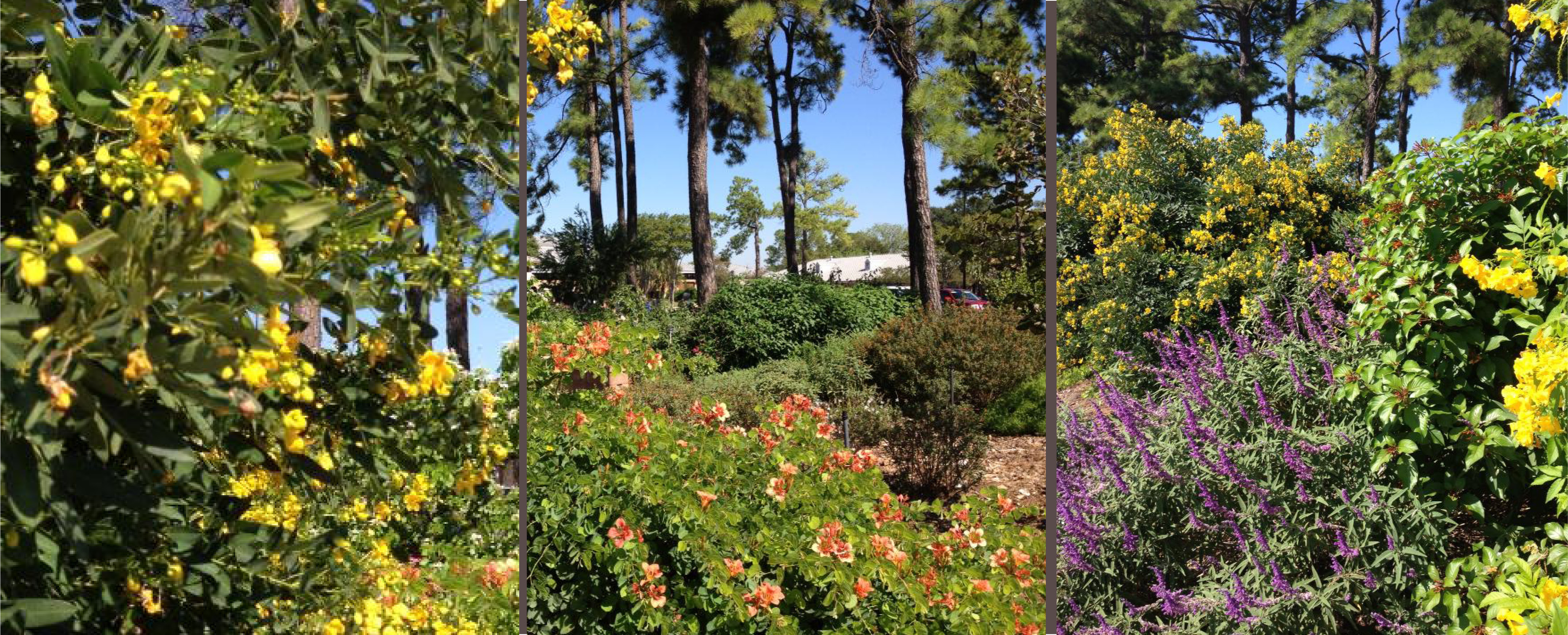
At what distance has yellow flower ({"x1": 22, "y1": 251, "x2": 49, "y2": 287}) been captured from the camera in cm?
75

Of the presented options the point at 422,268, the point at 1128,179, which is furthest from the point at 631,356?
the point at 1128,179

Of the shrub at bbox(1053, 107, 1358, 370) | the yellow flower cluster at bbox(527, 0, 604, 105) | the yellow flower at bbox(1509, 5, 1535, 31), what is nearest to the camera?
the yellow flower cluster at bbox(527, 0, 604, 105)

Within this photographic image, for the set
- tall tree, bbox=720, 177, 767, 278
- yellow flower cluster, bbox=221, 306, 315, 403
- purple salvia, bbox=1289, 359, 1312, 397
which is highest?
tall tree, bbox=720, 177, 767, 278

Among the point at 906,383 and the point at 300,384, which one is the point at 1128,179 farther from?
the point at 300,384

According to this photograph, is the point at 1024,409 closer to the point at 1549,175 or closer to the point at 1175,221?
the point at 1549,175

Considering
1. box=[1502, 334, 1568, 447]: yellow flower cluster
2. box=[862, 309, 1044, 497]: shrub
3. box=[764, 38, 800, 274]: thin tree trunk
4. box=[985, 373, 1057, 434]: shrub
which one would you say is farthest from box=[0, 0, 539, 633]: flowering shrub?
box=[1502, 334, 1568, 447]: yellow flower cluster

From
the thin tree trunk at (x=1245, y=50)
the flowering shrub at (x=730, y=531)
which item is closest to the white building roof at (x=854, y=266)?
the flowering shrub at (x=730, y=531)

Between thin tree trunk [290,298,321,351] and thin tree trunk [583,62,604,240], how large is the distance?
688 mm

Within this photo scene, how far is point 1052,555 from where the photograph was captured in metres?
1.78

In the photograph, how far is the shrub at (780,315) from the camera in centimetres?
185

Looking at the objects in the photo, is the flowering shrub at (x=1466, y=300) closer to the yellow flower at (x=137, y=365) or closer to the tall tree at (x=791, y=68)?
the tall tree at (x=791, y=68)

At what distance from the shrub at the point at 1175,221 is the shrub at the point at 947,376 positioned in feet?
7.74

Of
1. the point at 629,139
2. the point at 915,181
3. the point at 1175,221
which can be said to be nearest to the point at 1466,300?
the point at 915,181

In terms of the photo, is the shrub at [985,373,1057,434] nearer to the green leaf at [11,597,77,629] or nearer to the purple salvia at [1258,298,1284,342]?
the purple salvia at [1258,298,1284,342]
